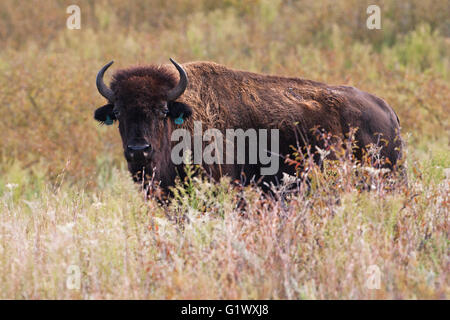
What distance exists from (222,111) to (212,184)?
6.98 ft

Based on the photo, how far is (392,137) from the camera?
26.8 feet

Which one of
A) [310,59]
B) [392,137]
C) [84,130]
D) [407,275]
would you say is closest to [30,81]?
[84,130]

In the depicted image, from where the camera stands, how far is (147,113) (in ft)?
22.0

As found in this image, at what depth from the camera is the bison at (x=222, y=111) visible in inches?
265

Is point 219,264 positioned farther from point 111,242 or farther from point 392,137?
point 392,137

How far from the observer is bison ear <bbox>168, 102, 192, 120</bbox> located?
698 centimetres

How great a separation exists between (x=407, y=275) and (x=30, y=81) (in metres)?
10.6
